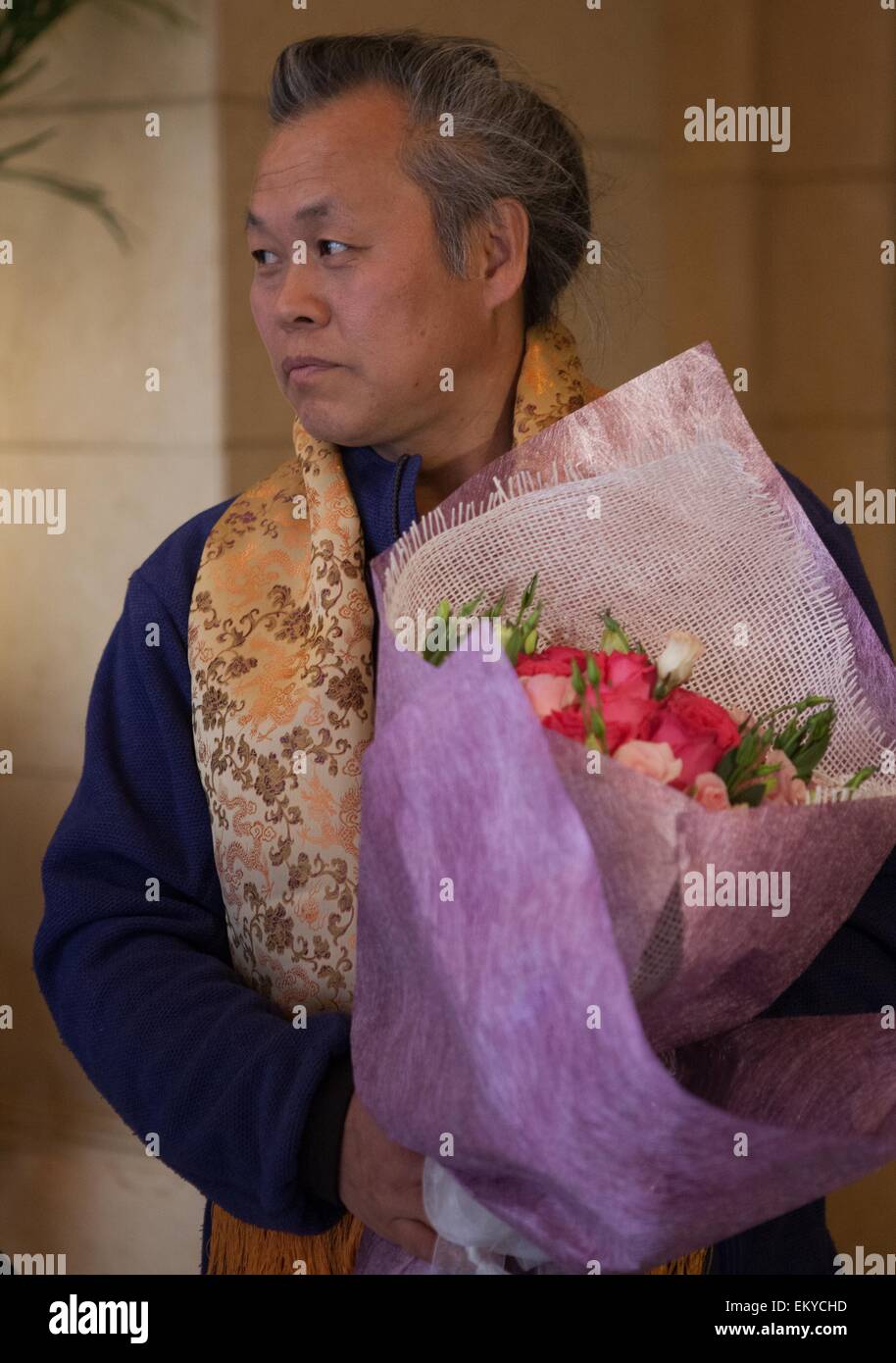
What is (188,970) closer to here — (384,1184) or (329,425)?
(384,1184)

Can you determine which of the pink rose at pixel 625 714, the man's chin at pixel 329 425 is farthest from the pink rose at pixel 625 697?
the man's chin at pixel 329 425

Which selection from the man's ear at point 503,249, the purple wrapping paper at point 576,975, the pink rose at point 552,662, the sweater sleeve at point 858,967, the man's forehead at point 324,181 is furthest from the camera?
the man's ear at point 503,249

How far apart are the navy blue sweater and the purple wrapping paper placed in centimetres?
21

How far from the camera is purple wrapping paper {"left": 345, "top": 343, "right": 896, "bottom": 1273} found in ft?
2.18

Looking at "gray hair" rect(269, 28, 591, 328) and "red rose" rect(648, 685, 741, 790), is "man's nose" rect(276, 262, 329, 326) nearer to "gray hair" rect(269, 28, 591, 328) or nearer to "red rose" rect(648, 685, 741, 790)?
"gray hair" rect(269, 28, 591, 328)

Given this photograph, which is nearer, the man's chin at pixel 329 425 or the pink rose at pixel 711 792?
the pink rose at pixel 711 792

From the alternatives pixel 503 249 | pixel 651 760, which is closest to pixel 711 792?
pixel 651 760

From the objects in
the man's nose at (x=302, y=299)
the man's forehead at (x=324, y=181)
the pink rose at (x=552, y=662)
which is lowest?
the pink rose at (x=552, y=662)

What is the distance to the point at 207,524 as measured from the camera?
133cm

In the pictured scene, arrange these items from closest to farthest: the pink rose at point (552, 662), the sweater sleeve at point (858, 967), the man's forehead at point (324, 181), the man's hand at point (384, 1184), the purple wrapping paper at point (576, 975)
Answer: the purple wrapping paper at point (576, 975) → the pink rose at point (552, 662) → the man's hand at point (384, 1184) → the sweater sleeve at point (858, 967) → the man's forehead at point (324, 181)

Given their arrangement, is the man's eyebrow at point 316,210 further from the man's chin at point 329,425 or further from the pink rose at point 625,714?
the pink rose at point 625,714

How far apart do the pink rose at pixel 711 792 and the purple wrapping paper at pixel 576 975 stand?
2 centimetres

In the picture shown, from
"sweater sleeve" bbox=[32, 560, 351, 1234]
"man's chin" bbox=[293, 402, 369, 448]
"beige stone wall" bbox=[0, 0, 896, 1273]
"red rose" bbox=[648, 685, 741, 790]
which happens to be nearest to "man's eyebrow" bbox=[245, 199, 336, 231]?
"man's chin" bbox=[293, 402, 369, 448]

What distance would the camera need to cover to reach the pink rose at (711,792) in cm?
71
